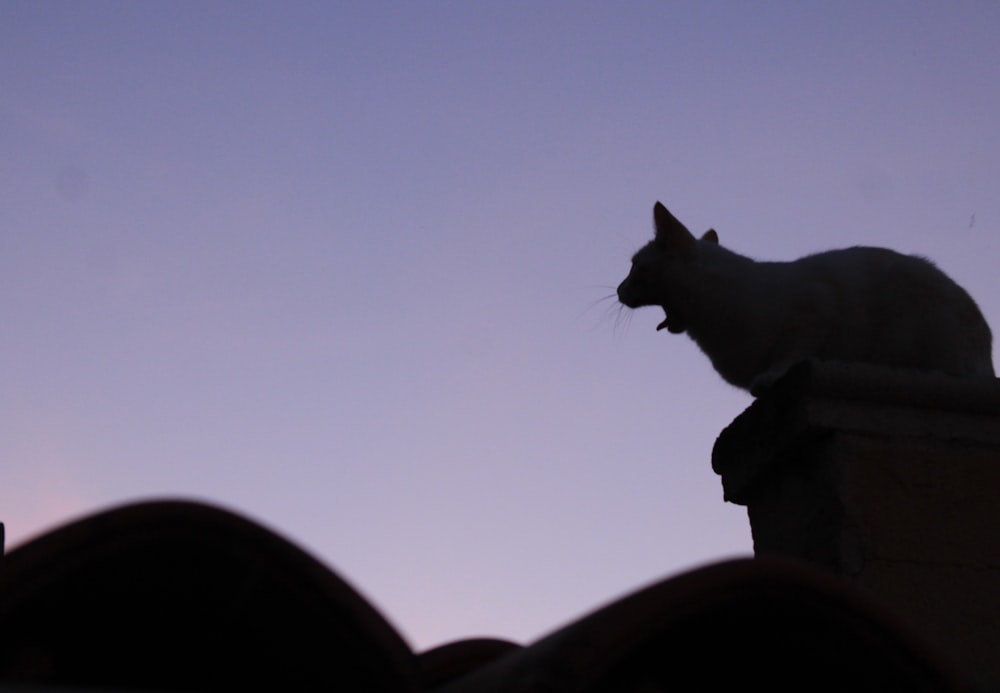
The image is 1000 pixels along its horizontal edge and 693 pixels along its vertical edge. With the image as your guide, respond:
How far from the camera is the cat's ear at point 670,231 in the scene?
4270mm

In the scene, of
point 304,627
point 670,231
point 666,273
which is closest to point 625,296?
point 666,273

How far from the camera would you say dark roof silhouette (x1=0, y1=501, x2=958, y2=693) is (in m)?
1.16

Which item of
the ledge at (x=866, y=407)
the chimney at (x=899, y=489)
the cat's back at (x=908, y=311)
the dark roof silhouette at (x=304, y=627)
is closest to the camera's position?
the dark roof silhouette at (x=304, y=627)

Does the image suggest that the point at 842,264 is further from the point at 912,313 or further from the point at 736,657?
the point at 736,657

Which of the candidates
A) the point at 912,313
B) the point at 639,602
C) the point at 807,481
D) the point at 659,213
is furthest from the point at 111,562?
the point at 659,213

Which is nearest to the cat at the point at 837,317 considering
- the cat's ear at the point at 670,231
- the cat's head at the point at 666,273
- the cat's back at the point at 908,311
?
the cat's back at the point at 908,311

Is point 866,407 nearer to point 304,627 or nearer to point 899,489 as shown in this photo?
point 899,489

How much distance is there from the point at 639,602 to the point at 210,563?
19.0 inches

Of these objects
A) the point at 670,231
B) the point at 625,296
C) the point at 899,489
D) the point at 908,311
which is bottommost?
the point at 899,489

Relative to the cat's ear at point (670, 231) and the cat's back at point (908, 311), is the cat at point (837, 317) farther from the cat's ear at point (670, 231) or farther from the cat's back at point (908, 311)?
the cat's ear at point (670, 231)

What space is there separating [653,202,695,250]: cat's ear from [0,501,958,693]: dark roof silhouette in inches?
119

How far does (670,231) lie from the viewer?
4305 millimetres

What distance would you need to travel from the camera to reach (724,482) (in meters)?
3.01

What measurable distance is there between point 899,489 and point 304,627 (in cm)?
176
